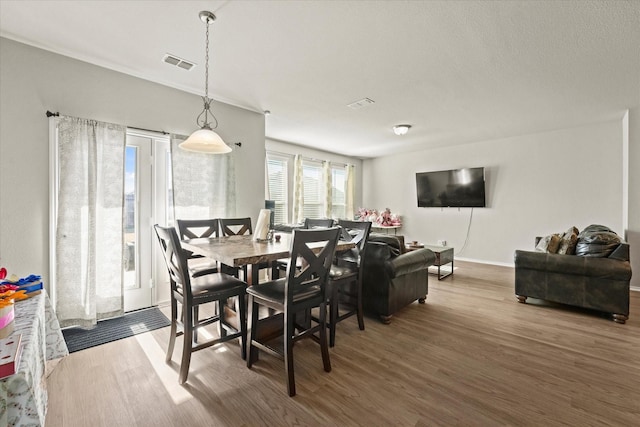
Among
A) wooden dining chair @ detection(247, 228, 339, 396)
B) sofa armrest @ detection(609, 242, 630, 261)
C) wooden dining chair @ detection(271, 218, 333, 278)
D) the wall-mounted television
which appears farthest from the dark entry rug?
the wall-mounted television

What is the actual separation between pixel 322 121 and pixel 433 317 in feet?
11.0

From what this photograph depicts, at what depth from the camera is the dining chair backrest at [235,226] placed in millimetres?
3160

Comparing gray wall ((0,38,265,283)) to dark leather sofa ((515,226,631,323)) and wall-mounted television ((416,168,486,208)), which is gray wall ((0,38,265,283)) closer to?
dark leather sofa ((515,226,631,323))

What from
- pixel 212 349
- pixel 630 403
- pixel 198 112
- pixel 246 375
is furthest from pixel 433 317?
pixel 198 112

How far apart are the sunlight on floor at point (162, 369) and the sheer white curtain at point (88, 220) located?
0.70 metres

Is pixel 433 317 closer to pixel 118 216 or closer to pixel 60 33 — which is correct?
pixel 118 216

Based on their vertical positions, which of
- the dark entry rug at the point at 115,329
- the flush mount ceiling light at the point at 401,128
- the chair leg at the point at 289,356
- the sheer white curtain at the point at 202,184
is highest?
the flush mount ceiling light at the point at 401,128

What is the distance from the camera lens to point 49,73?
8.59 ft

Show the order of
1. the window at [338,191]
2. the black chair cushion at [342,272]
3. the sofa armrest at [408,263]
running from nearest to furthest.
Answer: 1. the black chair cushion at [342,272]
2. the sofa armrest at [408,263]
3. the window at [338,191]

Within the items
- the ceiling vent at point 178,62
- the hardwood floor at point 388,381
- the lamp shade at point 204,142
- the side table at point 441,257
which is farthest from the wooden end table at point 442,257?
the ceiling vent at point 178,62

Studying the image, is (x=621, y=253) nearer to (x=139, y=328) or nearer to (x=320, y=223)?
(x=320, y=223)

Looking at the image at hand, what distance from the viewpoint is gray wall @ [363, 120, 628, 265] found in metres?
4.73

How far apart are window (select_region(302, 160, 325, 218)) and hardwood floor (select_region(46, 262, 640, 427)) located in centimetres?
418

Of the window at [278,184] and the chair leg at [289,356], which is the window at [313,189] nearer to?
the window at [278,184]
